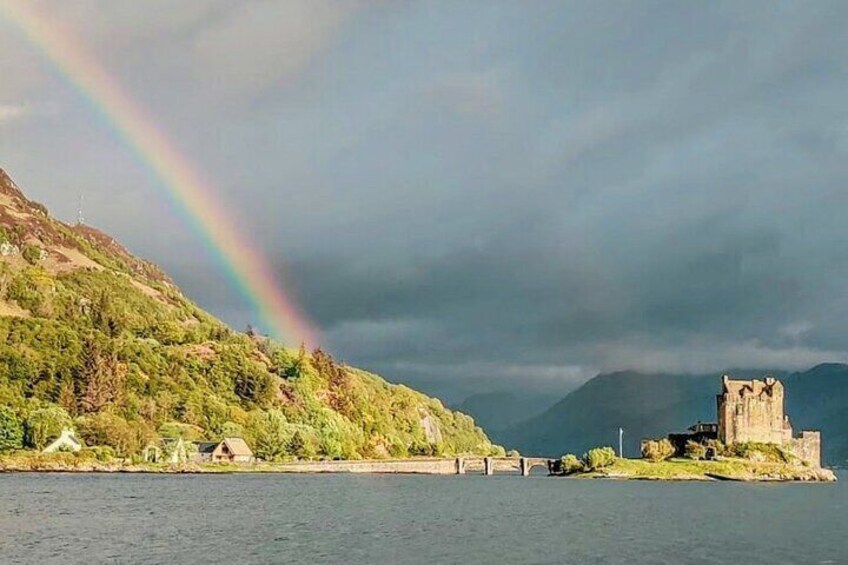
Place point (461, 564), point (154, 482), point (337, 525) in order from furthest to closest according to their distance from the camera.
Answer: point (154, 482) < point (337, 525) < point (461, 564)

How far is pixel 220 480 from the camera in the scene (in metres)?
194

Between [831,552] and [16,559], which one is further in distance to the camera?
[831,552]

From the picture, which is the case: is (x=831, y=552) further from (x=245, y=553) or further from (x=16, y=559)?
(x=16, y=559)

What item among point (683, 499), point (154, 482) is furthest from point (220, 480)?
point (683, 499)

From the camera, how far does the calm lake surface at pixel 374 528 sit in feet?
244

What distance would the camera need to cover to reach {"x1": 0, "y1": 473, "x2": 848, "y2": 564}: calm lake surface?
→ 2933 inches

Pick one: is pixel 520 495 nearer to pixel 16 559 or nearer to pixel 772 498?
pixel 772 498

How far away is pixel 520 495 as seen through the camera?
609 feet

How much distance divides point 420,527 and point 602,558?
1114 inches

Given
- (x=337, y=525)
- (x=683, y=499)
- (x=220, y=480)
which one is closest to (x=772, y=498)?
(x=683, y=499)

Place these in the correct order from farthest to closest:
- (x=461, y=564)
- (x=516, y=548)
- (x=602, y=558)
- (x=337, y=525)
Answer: (x=337, y=525) → (x=516, y=548) → (x=602, y=558) → (x=461, y=564)

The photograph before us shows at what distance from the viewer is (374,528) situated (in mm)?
97375

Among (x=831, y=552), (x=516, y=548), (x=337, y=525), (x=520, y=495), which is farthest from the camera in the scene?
(x=520, y=495)

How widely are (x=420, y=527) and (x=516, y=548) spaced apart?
19758 mm
